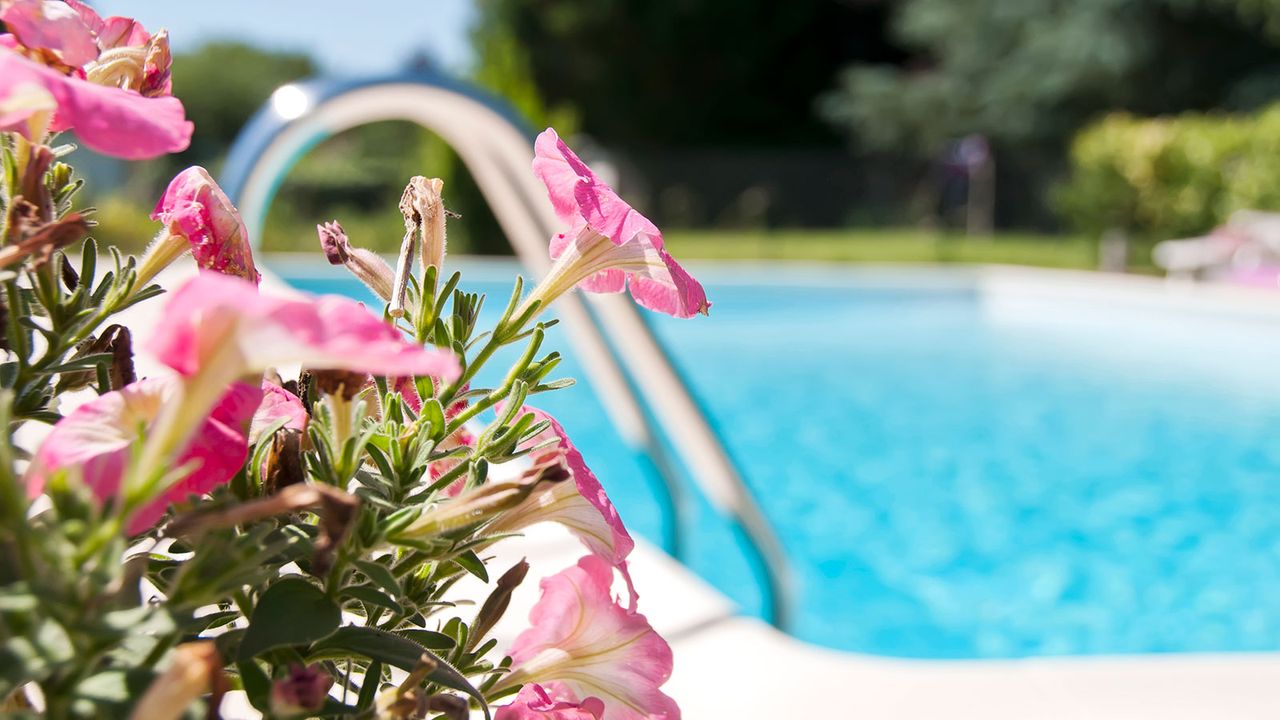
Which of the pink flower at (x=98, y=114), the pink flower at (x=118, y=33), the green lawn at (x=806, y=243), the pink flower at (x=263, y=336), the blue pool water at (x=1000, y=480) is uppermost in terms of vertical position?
the pink flower at (x=118, y=33)

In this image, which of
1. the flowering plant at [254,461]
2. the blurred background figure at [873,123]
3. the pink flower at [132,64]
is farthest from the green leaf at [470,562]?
the blurred background figure at [873,123]

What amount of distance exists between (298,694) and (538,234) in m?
3.00

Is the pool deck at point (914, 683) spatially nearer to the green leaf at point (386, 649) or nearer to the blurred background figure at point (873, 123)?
the green leaf at point (386, 649)

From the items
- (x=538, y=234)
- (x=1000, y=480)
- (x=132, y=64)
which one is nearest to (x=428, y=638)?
(x=132, y=64)

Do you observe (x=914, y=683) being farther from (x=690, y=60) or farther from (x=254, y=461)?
(x=690, y=60)

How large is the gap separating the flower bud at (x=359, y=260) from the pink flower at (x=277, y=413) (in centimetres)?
9

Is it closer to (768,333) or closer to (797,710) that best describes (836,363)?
(768,333)

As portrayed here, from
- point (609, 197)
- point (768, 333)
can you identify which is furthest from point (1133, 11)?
point (609, 197)

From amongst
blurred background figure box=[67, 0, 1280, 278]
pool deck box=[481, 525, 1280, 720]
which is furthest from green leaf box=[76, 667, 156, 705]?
blurred background figure box=[67, 0, 1280, 278]

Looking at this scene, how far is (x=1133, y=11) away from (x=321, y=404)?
741 inches

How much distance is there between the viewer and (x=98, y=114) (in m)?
0.51

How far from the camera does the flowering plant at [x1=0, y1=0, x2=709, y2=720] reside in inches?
18.0

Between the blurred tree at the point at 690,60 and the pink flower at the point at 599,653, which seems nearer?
the pink flower at the point at 599,653

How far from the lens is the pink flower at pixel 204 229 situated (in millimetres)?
668
